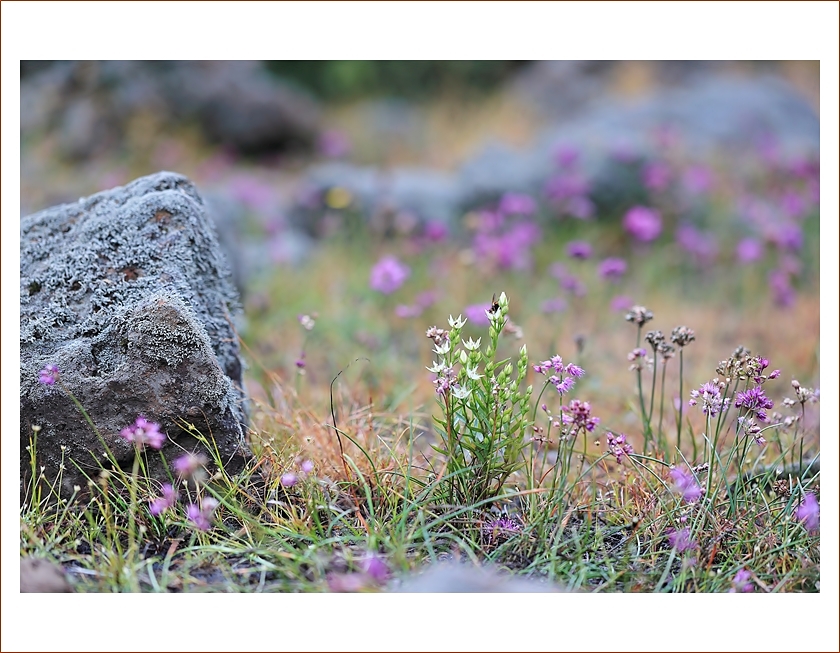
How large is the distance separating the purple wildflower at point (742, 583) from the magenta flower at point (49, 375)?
79.5 inches

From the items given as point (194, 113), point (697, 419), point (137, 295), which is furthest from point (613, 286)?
point (194, 113)

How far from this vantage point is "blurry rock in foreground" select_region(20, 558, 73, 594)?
6.05ft

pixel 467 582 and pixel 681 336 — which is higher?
pixel 681 336

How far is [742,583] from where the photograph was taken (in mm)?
2014

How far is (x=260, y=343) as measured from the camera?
162 inches

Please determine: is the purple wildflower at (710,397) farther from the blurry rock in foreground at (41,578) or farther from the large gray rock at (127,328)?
the blurry rock in foreground at (41,578)

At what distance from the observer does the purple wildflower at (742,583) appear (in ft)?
6.60

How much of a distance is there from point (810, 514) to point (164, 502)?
1.87m

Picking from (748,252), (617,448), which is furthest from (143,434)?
(748,252)

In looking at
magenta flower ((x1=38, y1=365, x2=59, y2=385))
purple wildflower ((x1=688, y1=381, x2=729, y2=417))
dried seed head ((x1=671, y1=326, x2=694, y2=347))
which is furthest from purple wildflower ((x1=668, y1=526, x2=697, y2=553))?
magenta flower ((x1=38, y1=365, x2=59, y2=385))

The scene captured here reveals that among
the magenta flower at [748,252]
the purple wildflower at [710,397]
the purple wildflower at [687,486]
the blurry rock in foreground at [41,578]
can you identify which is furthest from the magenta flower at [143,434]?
the magenta flower at [748,252]

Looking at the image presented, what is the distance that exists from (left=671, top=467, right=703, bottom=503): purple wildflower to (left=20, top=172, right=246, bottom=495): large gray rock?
133 centimetres

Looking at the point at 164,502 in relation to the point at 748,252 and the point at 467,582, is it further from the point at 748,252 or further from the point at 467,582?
the point at 748,252

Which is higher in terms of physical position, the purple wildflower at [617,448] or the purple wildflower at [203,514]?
the purple wildflower at [617,448]
